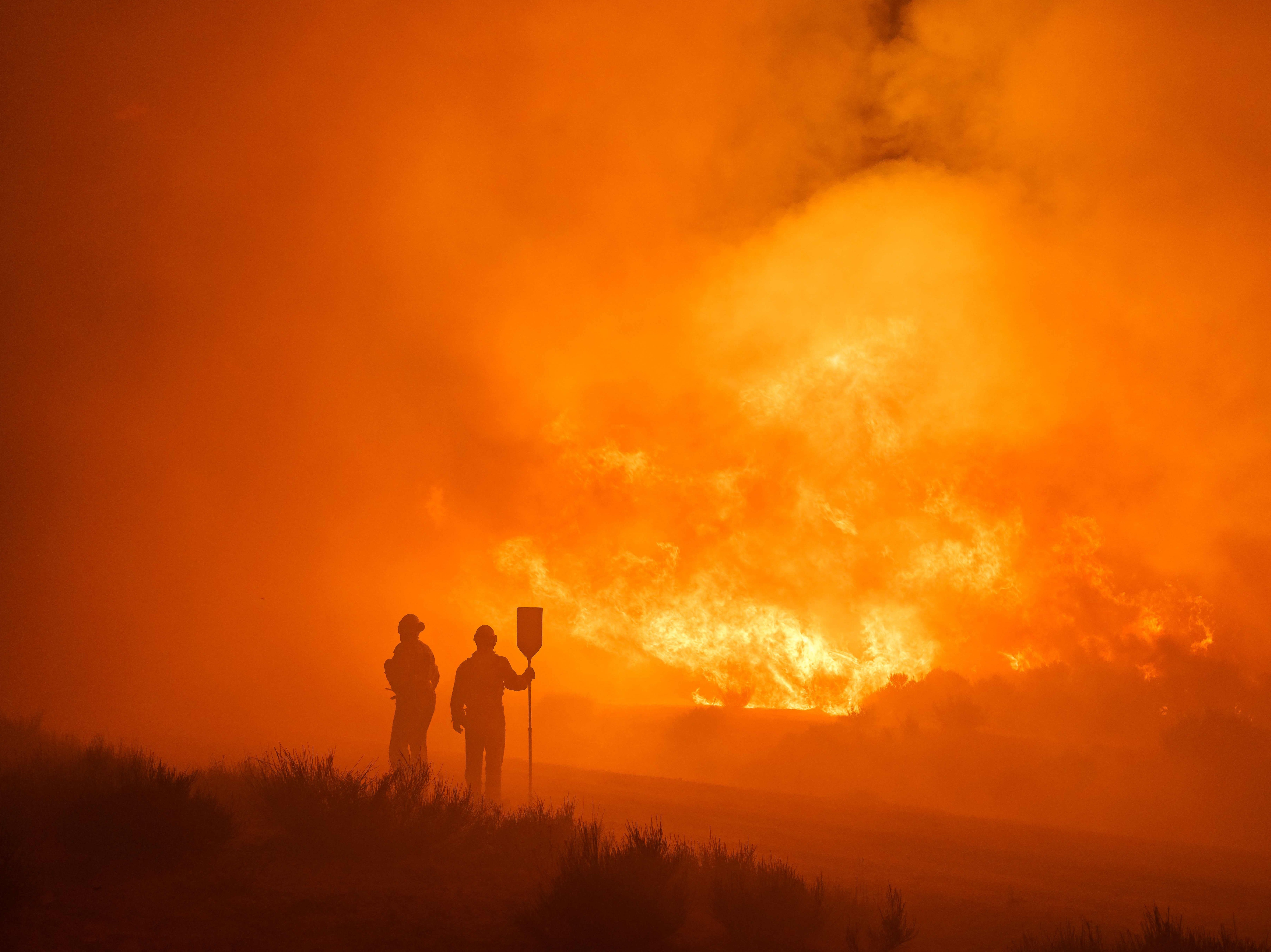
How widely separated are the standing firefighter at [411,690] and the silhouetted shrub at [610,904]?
5.95 metres

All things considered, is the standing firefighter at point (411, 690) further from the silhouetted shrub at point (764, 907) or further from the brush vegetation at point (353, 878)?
the silhouetted shrub at point (764, 907)

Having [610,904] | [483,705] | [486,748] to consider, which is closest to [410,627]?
[483,705]

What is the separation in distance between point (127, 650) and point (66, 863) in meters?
47.9

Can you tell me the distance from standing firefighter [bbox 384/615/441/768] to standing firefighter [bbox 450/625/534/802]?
1.77 feet

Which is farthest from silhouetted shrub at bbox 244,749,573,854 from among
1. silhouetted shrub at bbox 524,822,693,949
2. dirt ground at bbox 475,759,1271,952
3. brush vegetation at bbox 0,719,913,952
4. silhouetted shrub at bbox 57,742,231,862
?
dirt ground at bbox 475,759,1271,952

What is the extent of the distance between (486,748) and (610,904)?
638cm

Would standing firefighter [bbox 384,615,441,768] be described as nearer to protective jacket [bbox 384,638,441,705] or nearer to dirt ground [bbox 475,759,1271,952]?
protective jacket [bbox 384,638,441,705]

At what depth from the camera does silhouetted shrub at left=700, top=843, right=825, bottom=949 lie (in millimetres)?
6809

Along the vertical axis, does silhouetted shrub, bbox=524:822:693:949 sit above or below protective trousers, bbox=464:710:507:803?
below

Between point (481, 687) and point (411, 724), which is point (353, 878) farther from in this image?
point (411, 724)

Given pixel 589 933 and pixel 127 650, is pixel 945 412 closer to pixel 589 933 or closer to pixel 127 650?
pixel 589 933

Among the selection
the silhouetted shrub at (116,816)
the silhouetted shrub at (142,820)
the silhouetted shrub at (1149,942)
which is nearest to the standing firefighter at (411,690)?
the silhouetted shrub at (116,816)

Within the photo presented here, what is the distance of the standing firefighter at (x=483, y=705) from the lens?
12.2 meters

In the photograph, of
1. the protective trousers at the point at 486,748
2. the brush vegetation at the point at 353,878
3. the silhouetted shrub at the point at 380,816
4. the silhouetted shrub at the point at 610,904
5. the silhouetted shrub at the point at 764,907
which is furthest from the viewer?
A: the protective trousers at the point at 486,748
